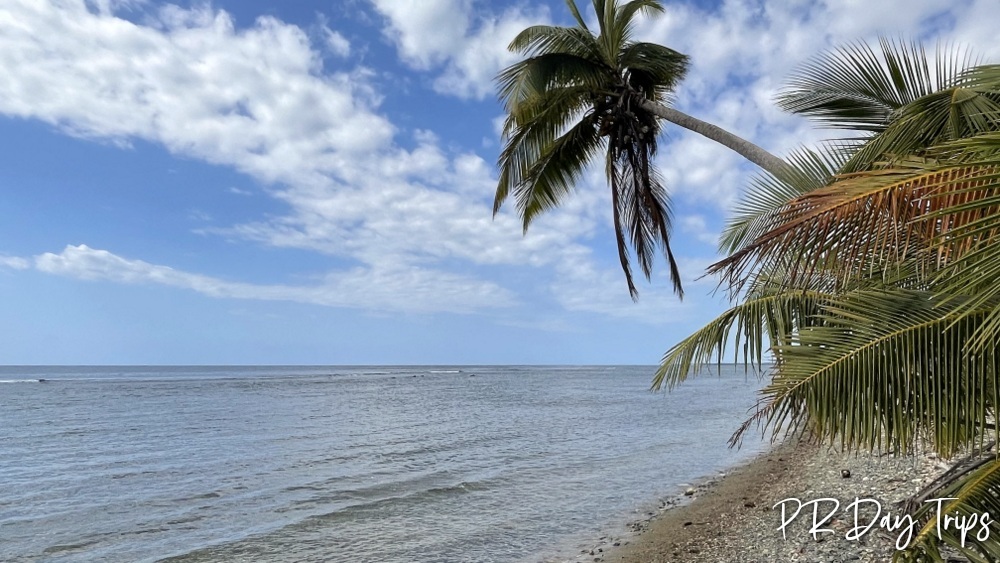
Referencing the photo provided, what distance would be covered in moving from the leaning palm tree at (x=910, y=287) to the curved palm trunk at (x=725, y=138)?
869mm

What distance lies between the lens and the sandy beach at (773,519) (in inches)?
263

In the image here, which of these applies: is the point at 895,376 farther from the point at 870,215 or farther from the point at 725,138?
the point at 725,138

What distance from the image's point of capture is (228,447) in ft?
62.2

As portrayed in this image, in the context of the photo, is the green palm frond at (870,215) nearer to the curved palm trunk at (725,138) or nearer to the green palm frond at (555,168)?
the curved palm trunk at (725,138)

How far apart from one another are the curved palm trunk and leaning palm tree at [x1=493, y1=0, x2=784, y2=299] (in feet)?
0.07

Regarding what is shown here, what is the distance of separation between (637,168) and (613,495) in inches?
287

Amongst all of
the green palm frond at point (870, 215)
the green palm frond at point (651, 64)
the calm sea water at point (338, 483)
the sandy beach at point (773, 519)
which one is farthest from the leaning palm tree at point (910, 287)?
the calm sea water at point (338, 483)

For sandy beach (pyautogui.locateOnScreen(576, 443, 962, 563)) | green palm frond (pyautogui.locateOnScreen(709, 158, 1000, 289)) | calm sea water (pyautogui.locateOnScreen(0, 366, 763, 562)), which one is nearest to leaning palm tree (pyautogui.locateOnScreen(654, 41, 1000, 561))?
green palm frond (pyautogui.locateOnScreen(709, 158, 1000, 289))

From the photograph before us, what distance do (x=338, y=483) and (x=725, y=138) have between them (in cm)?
1121

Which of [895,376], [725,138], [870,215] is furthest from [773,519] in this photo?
[870,215]

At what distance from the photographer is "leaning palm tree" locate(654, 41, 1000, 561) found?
76.4 inches

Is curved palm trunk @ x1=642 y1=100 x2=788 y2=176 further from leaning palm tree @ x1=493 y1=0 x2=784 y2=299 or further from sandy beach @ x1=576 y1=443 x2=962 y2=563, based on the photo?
sandy beach @ x1=576 y1=443 x2=962 y2=563

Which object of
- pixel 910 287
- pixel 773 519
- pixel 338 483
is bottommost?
pixel 338 483

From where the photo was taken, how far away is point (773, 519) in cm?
862
